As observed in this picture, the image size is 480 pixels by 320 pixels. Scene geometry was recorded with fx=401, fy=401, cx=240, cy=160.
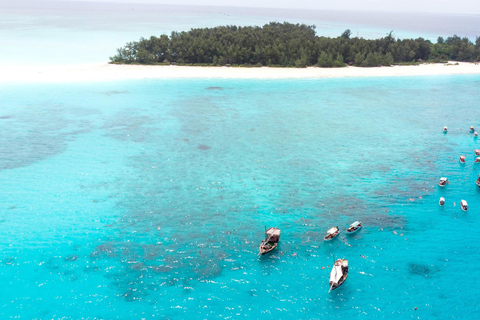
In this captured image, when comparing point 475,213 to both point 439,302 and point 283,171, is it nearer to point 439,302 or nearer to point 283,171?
point 439,302

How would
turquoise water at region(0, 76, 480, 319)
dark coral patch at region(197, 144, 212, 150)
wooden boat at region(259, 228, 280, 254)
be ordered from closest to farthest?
turquoise water at region(0, 76, 480, 319)
wooden boat at region(259, 228, 280, 254)
dark coral patch at region(197, 144, 212, 150)

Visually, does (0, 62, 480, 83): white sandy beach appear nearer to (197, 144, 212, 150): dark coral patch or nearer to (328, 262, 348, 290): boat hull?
(197, 144, 212, 150): dark coral patch

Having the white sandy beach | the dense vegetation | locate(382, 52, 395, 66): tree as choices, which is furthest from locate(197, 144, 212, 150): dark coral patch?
locate(382, 52, 395, 66): tree

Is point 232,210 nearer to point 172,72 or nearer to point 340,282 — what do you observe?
point 340,282

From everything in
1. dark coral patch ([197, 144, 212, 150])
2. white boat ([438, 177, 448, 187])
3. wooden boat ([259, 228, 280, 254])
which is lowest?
wooden boat ([259, 228, 280, 254])

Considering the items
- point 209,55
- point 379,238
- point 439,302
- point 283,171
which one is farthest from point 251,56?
point 439,302

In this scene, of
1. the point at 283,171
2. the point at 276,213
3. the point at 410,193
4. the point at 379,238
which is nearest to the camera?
the point at 379,238
